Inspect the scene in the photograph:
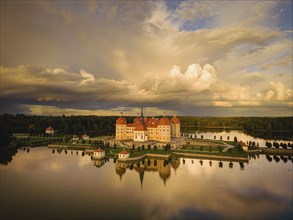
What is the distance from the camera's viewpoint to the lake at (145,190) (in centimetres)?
1452

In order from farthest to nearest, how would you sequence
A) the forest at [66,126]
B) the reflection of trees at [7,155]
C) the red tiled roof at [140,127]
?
the forest at [66,126] < the red tiled roof at [140,127] < the reflection of trees at [7,155]

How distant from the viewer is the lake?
14516 millimetres

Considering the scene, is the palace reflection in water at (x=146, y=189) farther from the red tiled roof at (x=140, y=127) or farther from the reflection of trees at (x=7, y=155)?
the red tiled roof at (x=140, y=127)

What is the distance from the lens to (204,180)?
2128 centimetres

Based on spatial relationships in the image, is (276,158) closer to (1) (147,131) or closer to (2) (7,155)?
(1) (147,131)

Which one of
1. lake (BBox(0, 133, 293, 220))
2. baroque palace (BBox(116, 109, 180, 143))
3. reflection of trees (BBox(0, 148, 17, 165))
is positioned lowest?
lake (BBox(0, 133, 293, 220))

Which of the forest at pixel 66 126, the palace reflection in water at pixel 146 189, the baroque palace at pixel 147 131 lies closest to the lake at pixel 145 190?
the palace reflection in water at pixel 146 189

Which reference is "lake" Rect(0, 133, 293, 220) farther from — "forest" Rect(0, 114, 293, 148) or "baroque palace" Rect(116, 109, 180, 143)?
"forest" Rect(0, 114, 293, 148)

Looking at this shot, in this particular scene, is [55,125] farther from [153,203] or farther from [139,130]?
[153,203]

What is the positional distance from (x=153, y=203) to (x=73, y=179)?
341 inches

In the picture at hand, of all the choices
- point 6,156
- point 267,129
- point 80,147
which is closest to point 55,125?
point 80,147

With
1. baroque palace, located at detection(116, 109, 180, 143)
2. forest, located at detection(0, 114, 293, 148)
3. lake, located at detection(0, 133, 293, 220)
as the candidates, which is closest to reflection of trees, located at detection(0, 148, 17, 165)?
lake, located at detection(0, 133, 293, 220)

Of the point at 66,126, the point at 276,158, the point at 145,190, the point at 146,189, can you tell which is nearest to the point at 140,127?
the point at 276,158

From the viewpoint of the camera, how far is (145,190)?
1850 cm
